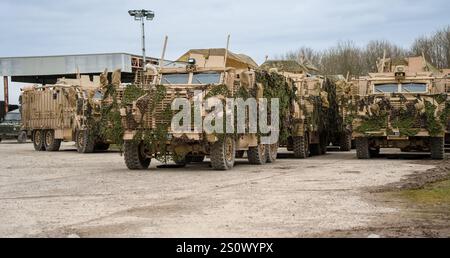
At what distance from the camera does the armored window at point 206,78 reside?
50.3 ft

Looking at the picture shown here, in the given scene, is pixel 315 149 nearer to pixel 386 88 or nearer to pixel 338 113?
pixel 338 113

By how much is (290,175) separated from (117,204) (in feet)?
17.4

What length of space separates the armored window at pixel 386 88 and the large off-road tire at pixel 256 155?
12.4 feet

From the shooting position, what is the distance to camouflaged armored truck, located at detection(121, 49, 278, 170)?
46.4 feet

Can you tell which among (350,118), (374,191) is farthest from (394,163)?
(374,191)

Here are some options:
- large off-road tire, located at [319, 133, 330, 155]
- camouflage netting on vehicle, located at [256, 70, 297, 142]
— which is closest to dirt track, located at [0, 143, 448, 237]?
camouflage netting on vehicle, located at [256, 70, 297, 142]

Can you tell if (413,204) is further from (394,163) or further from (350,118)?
(350,118)

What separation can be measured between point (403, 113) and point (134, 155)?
7130 millimetres

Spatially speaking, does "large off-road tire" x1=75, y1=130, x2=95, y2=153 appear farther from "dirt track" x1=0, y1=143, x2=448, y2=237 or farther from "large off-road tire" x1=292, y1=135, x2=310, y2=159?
"dirt track" x1=0, y1=143, x2=448, y2=237

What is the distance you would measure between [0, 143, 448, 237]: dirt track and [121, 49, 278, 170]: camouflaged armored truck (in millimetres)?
476

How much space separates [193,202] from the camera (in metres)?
9.41

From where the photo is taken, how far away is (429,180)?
39.7 feet

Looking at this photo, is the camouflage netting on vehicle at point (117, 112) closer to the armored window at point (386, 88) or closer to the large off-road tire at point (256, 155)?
the large off-road tire at point (256, 155)

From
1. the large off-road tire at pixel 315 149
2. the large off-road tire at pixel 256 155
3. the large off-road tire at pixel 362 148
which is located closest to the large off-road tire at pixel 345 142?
the large off-road tire at pixel 315 149
